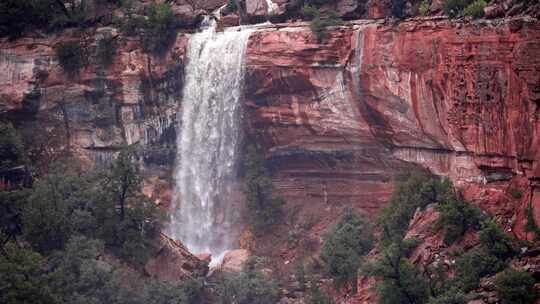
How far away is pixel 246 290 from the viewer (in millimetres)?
47781

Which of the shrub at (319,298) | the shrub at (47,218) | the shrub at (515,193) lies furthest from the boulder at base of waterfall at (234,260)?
the shrub at (515,193)

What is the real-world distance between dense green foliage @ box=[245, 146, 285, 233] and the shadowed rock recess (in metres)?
0.96

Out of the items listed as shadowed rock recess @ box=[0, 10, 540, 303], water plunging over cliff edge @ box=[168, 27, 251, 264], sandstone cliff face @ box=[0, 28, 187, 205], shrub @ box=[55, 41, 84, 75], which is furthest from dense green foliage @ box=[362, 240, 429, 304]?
shrub @ box=[55, 41, 84, 75]

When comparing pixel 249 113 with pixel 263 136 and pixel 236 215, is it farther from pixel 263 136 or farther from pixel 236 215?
pixel 236 215

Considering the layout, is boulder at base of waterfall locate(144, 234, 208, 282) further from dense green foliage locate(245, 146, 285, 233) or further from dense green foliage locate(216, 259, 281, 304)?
dense green foliage locate(245, 146, 285, 233)

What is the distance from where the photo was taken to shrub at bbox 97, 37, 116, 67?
57.7 metres

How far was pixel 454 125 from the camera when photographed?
4525 cm

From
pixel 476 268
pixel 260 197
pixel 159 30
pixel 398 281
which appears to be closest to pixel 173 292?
pixel 260 197

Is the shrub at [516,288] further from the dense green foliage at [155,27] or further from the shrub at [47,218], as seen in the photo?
the dense green foliage at [155,27]

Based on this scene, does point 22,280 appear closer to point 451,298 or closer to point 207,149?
point 207,149

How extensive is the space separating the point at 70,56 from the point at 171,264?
14205 mm

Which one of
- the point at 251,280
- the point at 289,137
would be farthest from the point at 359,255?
the point at 289,137

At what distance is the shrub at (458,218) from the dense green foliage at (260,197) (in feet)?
42.7

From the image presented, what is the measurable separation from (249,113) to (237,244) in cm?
665
